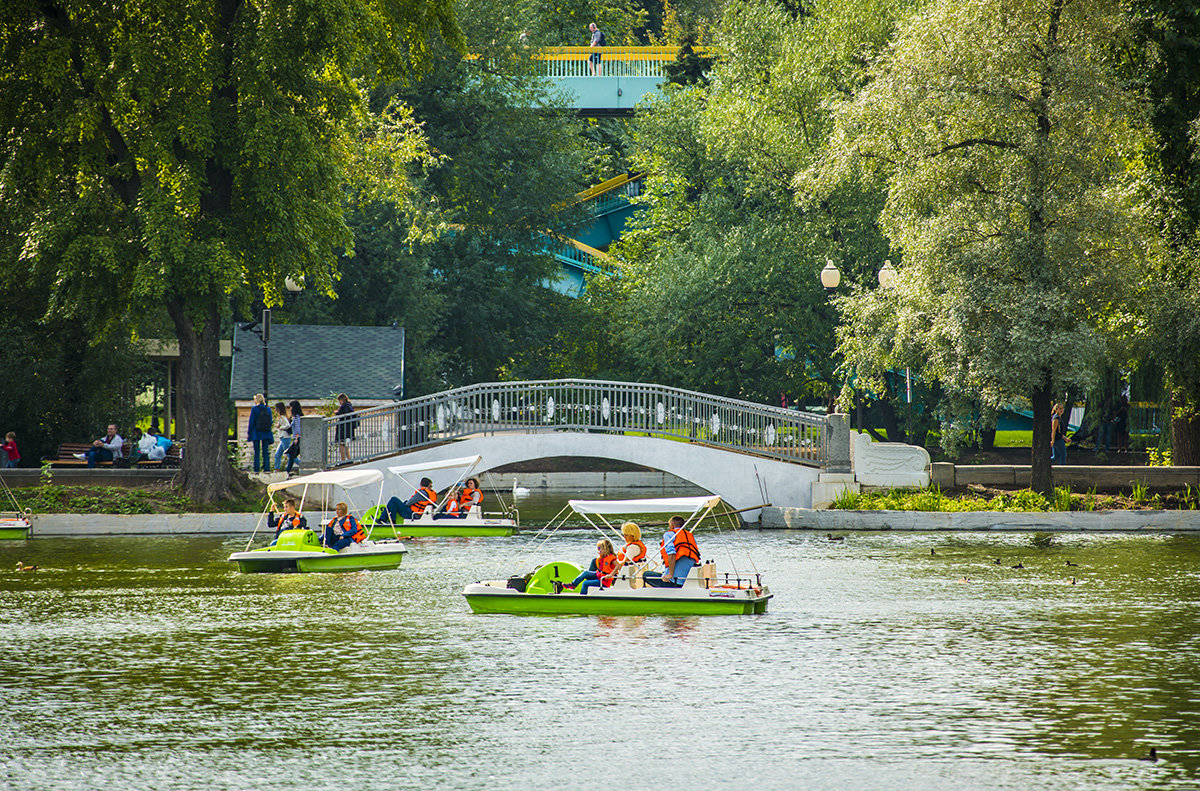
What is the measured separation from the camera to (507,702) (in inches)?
553

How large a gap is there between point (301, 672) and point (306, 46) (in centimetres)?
1762

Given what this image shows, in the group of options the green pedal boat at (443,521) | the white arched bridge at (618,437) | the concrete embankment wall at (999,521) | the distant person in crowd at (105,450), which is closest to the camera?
the concrete embankment wall at (999,521)

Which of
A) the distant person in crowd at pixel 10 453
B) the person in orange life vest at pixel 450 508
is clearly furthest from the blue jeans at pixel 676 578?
the distant person in crowd at pixel 10 453

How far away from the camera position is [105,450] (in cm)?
3538

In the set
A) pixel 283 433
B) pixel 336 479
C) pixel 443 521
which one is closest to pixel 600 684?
pixel 336 479

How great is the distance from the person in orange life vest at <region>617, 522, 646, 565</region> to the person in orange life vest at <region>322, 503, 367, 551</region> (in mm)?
7073

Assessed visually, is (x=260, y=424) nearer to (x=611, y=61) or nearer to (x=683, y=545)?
(x=683, y=545)

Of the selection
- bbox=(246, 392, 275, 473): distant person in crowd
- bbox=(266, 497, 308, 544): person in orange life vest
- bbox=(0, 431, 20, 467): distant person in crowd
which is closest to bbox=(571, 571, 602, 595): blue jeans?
bbox=(266, 497, 308, 544): person in orange life vest

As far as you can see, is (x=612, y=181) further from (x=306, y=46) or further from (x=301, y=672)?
(x=301, y=672)

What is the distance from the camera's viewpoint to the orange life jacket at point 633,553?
20469 millimetres

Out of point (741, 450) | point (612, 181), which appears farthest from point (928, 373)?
point (612, 181)

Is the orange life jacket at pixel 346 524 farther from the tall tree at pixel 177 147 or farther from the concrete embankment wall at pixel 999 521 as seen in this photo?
the concrete embankment wall at pixel 999 521

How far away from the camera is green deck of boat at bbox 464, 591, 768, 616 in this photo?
19.5 metres

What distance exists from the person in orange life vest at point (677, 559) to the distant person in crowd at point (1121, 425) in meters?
24.7
